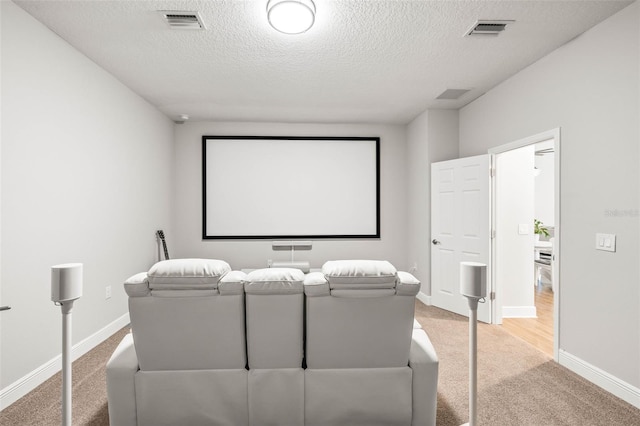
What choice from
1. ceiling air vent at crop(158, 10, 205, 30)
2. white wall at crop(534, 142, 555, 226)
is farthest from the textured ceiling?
white wall at crop(534, 142, 555, 226)

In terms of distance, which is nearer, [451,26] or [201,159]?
[451,26]

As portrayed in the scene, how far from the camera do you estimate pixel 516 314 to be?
4246mm

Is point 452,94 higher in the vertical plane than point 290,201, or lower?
higher

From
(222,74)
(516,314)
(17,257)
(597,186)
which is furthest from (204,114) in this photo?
(516,314)

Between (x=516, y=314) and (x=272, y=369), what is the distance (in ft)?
12.1

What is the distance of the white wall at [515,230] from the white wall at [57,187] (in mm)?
4405

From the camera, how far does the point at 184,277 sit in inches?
67.5

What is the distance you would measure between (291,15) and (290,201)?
3.38 m

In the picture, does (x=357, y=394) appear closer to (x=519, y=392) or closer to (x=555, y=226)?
(x=519, y=392)

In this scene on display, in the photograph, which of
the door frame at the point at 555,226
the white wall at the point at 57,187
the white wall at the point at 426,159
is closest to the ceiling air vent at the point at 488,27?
the door frame at the point at 555,226

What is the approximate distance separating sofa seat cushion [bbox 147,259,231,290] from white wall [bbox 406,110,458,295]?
383 centimetres

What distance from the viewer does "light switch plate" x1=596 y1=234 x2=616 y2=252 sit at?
2.51 m

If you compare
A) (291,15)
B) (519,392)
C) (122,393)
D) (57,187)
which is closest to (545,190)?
(519,392)

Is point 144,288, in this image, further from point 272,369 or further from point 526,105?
point 526,105
